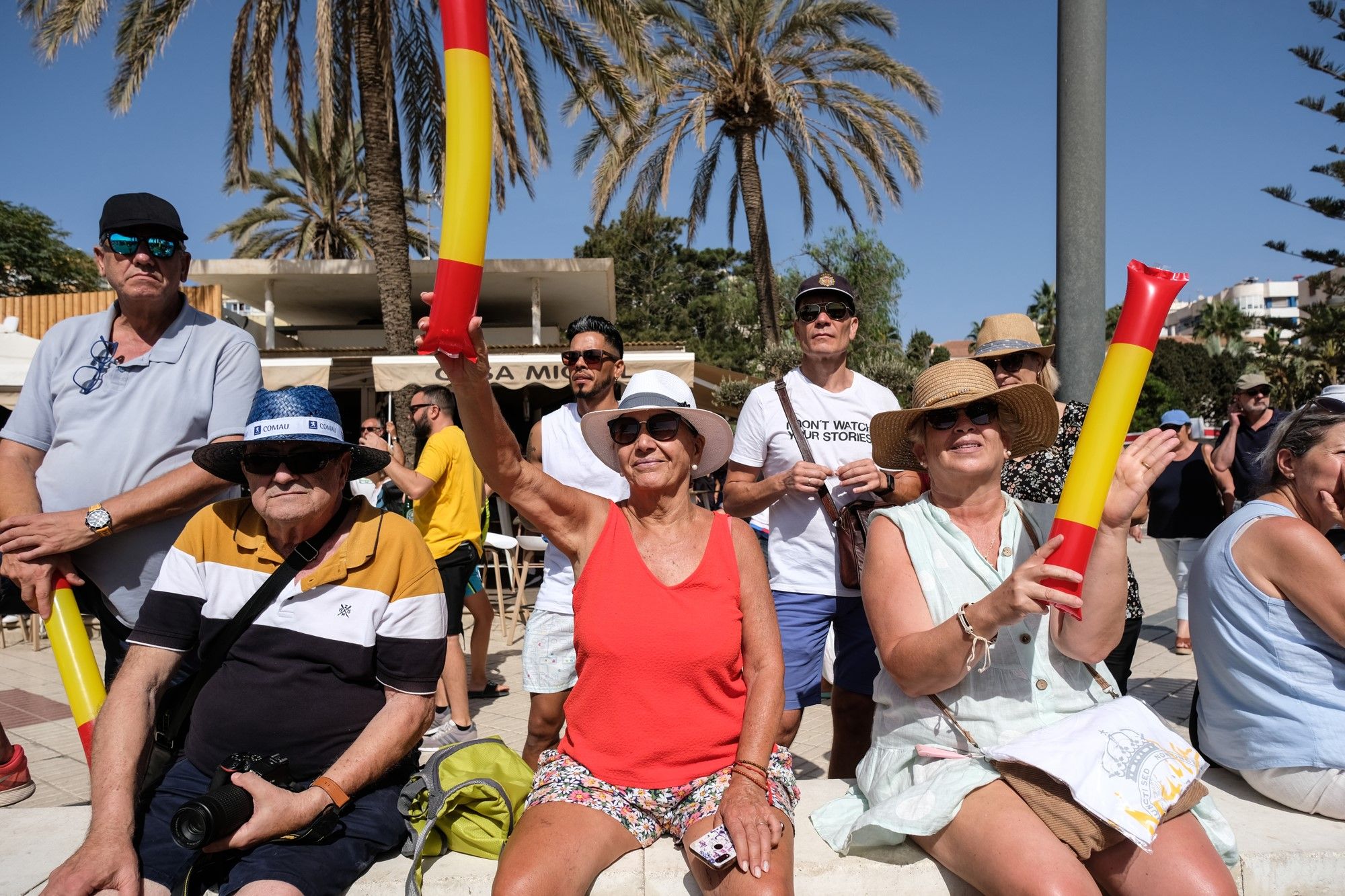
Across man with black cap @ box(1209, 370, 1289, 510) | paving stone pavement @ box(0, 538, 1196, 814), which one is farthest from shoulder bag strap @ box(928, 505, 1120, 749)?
man with black cap @ box(1209, 370, 1289, 510)

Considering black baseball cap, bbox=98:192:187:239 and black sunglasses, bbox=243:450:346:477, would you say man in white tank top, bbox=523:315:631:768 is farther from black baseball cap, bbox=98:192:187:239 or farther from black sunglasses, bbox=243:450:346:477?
black baseball cap, bbox=98:192:187:239

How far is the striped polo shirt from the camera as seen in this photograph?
2.46 m

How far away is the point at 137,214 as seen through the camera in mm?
2867

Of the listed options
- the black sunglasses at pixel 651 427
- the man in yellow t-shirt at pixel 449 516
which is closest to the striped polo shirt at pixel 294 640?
the black sunglasses at pixel 651 427

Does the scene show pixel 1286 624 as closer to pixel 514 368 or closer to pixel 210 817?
pixel 210 817

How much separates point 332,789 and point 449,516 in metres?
3.35

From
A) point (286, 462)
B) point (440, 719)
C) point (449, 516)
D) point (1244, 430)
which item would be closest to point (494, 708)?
point (440, 719)

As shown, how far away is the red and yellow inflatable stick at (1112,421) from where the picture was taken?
2.21m

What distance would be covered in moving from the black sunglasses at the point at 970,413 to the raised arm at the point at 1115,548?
0.40m

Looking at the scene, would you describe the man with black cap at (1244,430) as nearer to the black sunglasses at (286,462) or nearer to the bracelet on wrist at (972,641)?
the bracelet on wrist at (972,641)

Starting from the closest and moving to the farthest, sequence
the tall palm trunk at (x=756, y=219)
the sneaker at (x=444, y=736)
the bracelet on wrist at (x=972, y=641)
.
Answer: the bracelet on wrist at (x=972, y=641)
the sneaker at (x=444, y=736)
the tall palm trunk at (x=756, y=219)

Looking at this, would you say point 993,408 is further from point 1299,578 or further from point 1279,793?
point 1279,793

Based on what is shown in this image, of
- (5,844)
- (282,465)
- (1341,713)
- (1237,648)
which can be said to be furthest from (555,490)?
(1341,713)

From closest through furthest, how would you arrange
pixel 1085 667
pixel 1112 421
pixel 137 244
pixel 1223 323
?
pixel 1112 421 → pixel 1085 667 → pixel 137 244 → pixel 1223 323
